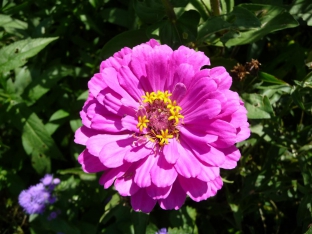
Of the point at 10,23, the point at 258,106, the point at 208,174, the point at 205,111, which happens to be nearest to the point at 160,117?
the point at 205,111

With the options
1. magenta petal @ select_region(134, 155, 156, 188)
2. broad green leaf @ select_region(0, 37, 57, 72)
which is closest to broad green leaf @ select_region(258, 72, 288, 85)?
magenta petal @ select_region(134, 155, 156, 188)

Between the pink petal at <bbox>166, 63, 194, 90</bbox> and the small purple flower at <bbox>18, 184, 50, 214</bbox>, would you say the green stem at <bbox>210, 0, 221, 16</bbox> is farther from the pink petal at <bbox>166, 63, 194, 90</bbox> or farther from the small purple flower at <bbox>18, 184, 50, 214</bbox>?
the small purple flower at <bbox>18, 184, 50, 214</bbox>

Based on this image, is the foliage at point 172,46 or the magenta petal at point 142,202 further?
the foliage at point 172,46

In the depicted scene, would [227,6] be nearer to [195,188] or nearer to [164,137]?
[164,137]

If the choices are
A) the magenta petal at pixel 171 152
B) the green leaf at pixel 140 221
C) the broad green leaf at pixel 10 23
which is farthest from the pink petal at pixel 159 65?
the broad green leaf at pixel 10 23

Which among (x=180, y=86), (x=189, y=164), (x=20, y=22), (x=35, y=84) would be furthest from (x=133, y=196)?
(x=20, y=22)

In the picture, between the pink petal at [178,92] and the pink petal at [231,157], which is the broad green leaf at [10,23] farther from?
the pink petal at [231,157]

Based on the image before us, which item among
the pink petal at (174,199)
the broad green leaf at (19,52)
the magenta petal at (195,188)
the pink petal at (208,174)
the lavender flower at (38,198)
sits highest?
the broad green leaf at (19,52)
